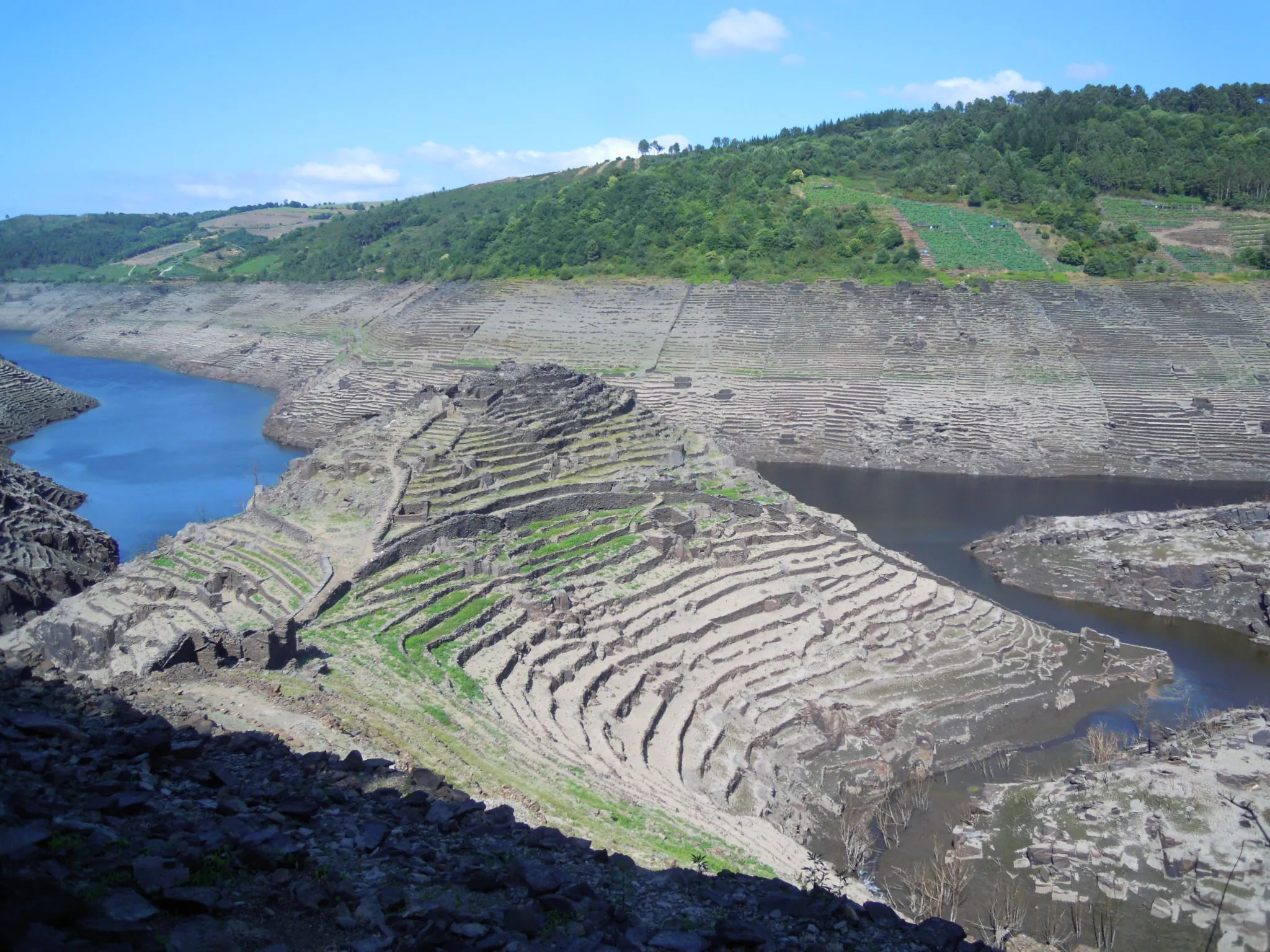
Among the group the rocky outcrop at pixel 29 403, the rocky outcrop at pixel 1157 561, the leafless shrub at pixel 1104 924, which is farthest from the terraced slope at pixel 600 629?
the rocky outcrop at pixel 29 403

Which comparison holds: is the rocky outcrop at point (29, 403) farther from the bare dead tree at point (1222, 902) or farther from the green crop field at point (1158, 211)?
the green crop field at point (1158, 211)

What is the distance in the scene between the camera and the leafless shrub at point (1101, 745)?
22.5 m

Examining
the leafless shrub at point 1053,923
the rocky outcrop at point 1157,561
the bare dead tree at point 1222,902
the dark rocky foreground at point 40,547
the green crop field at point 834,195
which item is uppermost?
the green crop field at point 834,195

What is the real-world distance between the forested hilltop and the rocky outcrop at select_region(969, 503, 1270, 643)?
29475 millimetres

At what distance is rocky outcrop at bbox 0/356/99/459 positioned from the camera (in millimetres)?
60781

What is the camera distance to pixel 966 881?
17750mm

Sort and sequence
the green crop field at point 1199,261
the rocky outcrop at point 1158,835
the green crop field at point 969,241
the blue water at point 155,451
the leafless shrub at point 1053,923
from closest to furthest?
the leafless shrub at point 1053,923 → the rocky outcrop at point 1158,835 → the blue water at point 155,451 → the green crop field at point 1199,261 → the green crop field at point 969,241

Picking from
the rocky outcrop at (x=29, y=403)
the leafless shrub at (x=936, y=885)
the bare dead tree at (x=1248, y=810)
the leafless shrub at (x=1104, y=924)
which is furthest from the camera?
the rocky outcrop at (x=29, y=403)

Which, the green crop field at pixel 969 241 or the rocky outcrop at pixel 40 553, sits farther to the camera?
the green crop field at pixel 969 241

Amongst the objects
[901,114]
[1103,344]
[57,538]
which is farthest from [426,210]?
[57,538]

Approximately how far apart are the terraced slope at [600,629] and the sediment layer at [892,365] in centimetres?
2037

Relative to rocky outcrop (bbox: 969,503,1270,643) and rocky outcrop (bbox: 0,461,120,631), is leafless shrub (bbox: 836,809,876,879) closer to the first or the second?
rocky outcrop (bbox: 969,503,1270,643)

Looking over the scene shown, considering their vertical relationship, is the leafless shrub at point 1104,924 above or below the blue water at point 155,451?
below

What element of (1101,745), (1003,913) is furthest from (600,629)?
(1101,745)
